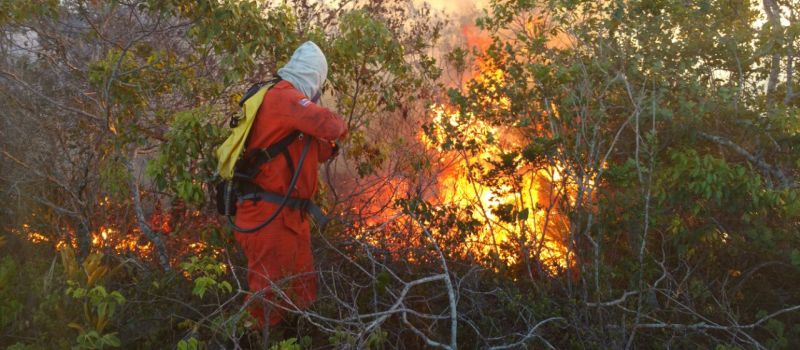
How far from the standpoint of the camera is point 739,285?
14.4 ft

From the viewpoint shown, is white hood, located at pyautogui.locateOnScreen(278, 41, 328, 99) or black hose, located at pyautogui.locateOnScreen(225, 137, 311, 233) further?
white hood, located at pyautogui.locateOnScreen(278, 41, 328, 99)

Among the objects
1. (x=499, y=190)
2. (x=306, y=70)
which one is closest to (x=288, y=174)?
(x=306, y=70)

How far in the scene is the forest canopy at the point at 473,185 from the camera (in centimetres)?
379

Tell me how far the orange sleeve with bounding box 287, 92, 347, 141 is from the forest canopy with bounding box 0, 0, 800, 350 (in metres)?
0.63

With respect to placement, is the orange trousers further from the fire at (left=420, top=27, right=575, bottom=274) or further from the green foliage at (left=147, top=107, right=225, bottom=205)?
the fire at (left=420, top=27, right=575, bottom=274)

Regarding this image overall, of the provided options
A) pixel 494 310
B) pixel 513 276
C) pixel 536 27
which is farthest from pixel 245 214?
pixel 536 27

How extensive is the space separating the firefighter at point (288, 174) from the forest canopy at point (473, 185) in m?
0.17

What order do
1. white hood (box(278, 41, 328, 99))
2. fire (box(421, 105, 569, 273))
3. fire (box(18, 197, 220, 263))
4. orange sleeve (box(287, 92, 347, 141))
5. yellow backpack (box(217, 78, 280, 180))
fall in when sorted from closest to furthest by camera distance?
orange sleeve (box(287, 92, 347, 141)) → yellow backpack (box(217, 78, 280, 180)) → white hood (box(278, 41, 328, 99)) → fire (box(421, 105, 569, 273)) → fire (box(18, 197, 220, 263))

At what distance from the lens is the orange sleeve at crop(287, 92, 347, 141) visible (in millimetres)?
3748

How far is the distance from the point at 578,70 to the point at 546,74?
204mm

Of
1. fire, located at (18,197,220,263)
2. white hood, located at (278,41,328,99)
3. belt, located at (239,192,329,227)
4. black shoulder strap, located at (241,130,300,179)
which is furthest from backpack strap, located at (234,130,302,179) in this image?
fire, located at (18,197,220,263)

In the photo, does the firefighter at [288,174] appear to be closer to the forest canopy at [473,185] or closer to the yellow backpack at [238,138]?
the yellow backpack at [238,138]

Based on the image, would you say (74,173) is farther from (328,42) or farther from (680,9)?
(680,9)

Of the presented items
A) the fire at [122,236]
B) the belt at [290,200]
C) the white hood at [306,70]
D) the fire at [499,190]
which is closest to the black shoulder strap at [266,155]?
the belt at [290,200]
